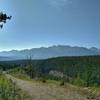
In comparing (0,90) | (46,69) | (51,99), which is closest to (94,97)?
(51,99)

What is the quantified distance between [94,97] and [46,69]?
15385cm

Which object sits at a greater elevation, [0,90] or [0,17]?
[0,17]

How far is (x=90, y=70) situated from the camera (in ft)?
204

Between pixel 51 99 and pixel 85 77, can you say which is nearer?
pixel 51 99

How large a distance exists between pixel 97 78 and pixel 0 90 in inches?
1686

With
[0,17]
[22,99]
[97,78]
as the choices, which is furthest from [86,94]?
[97,78]

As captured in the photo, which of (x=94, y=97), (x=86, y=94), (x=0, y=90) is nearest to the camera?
(x=0, y=90)

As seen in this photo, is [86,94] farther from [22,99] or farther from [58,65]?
[58,65]

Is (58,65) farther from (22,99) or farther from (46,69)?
(22,99)

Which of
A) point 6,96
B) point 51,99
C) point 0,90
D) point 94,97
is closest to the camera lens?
point 6,96

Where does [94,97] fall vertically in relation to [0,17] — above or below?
below

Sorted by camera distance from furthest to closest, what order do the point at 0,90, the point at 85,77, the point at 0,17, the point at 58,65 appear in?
1. the point at 58,65
2. the point at 85,77
3. the point at 0,90
4. the point at 0,17

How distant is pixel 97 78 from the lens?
6056 cm

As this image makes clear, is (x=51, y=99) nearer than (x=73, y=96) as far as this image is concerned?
Yes
